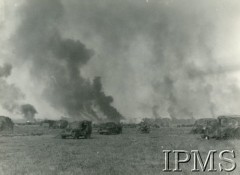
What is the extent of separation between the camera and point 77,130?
40125 millimetres

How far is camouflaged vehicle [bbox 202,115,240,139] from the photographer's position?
37.2 meters

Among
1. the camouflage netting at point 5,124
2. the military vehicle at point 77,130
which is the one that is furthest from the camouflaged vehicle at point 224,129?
the camouflage netting at point 5,124

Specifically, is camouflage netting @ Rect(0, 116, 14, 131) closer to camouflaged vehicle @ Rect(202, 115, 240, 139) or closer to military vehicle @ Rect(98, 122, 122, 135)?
military vehicle @ Rect(98, 122, 122, 135)

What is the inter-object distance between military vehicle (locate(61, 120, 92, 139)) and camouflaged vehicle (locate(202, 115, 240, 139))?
13037 mm

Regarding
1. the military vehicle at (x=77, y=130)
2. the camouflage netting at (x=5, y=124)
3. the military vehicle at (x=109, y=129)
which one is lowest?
the military vehicle at (x=77, y=130)

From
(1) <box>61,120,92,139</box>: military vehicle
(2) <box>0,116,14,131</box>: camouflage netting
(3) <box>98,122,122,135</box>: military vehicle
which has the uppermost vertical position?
(2) <box>0,116,14,131</box>: camouflage netting

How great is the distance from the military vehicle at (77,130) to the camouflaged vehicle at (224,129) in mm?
13037

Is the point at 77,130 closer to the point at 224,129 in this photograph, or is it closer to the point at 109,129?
the point at 109,129

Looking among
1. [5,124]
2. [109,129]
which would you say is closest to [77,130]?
[109,129]

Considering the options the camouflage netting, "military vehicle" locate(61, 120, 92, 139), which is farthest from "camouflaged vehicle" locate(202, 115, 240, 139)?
the camouflage netting

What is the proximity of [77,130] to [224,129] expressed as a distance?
52.1 feet

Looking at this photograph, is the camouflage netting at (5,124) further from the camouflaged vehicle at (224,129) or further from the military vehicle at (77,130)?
the camouflaged vehicle at (224,129)

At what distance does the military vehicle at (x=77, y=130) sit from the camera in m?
39.8

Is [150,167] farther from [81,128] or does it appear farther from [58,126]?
[58,126]
